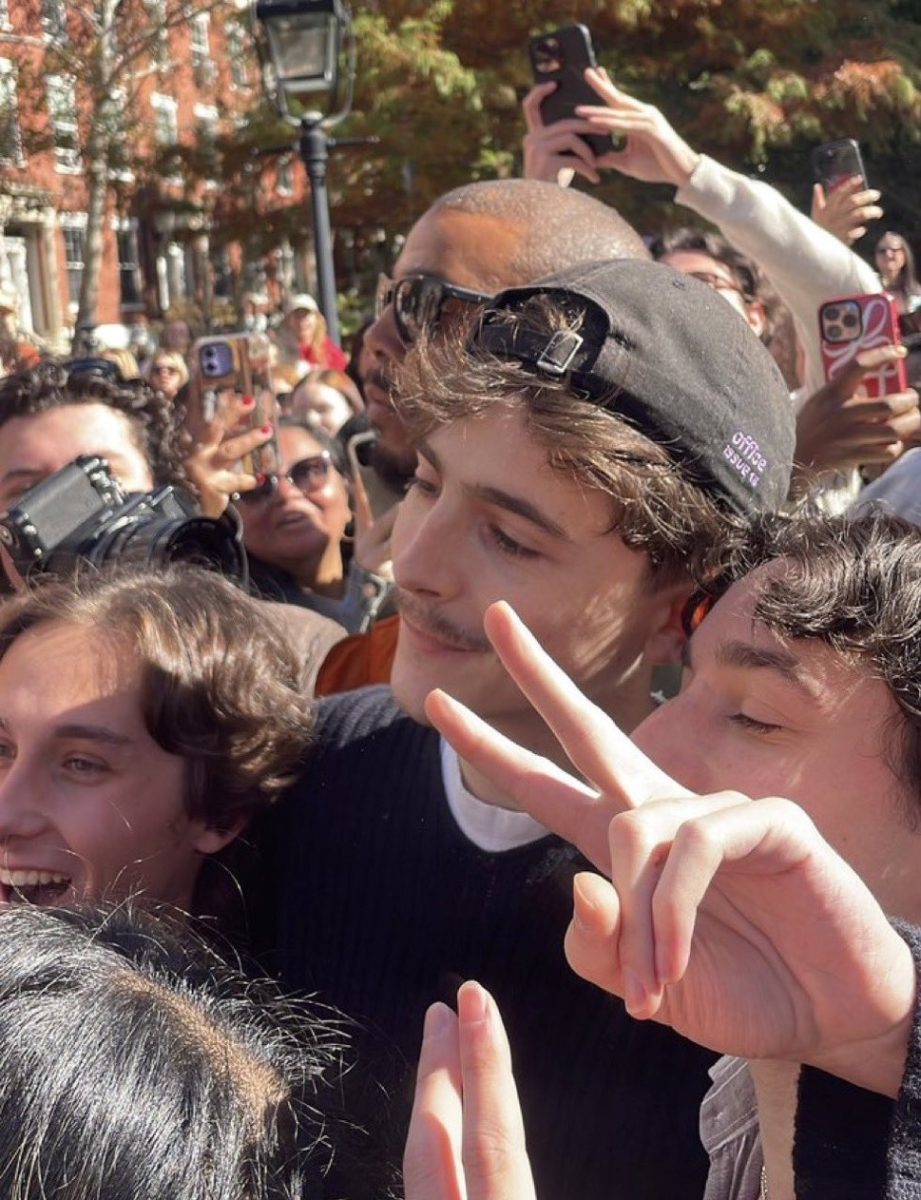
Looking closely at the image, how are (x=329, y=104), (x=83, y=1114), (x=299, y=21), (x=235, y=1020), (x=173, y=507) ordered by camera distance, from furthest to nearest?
1. (x=329, y=104)
2. (x=299, y=21)
3. (x=173, y=507)
4. (x=235, y=1020)
5. (x=83, y=1114)

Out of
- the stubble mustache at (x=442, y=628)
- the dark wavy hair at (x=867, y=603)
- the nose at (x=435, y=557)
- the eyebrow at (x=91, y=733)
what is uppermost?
the dark wavy hair at (x=867, y=603)

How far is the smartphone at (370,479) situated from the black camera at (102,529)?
703 millimetres

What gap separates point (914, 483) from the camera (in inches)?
89.3

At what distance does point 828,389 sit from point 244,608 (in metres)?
1.12

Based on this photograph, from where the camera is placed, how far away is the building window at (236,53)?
18.6 meters

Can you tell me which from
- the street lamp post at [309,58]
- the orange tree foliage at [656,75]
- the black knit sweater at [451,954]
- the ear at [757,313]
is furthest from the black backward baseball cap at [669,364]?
the orange tree foliage at [656,75]

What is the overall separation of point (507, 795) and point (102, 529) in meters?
1.21

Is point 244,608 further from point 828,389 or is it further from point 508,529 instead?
point 828,389

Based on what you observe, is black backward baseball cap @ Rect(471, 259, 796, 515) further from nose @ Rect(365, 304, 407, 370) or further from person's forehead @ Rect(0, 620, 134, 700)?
nose @ Rect(365, 304, 407, 370)

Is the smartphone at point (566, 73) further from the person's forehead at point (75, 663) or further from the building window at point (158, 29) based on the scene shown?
the building window at point (158, 29)

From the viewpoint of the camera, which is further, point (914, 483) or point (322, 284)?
point (322, 284)

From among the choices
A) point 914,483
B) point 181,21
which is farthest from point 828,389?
point 181,21

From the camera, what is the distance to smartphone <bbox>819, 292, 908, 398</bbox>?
2.73m

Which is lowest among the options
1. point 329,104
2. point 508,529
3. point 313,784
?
point 329,104
